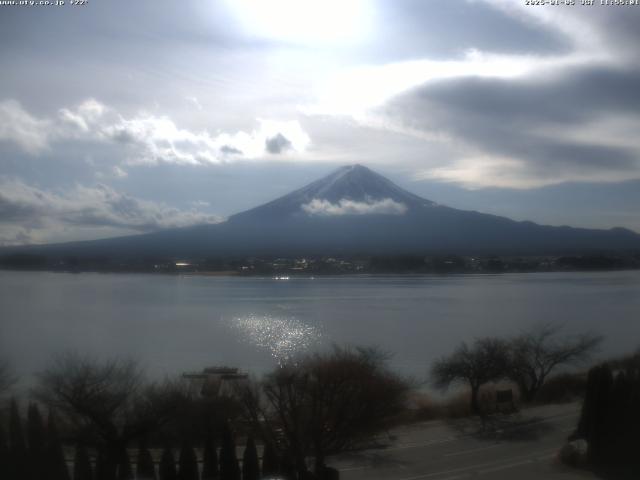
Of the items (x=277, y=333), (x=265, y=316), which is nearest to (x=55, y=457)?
(x=277, y=333)

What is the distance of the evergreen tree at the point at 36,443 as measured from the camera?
364cm

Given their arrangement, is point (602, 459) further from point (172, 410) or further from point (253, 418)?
point (172, 410)

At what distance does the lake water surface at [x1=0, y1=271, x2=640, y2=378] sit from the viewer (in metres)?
7.56

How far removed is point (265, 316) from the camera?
1168 centimetres

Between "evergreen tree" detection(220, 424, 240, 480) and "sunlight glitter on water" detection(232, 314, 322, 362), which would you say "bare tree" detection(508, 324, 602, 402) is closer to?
"sunlight glitter on water" detection(232, 314, 322, 362)

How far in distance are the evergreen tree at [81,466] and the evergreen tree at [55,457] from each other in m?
0.07

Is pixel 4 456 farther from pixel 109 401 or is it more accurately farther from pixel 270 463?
pixel 270 463

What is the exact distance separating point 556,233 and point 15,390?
1750cm

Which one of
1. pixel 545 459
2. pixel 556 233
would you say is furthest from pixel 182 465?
pixel 556 233

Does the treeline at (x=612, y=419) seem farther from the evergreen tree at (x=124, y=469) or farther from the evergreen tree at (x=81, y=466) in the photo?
the evergreen tree at (x=81, y=466)

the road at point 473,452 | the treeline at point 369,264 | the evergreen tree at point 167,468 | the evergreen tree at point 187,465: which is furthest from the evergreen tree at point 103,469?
the treeline at point 369,264

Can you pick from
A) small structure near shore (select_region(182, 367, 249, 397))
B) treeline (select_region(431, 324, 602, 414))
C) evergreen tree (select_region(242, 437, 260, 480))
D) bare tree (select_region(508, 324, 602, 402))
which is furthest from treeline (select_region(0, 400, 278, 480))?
bare tree (select_region(508, 324, 602, 402))

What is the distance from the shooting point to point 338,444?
4.52 metres

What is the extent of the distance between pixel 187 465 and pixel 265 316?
301 inches
